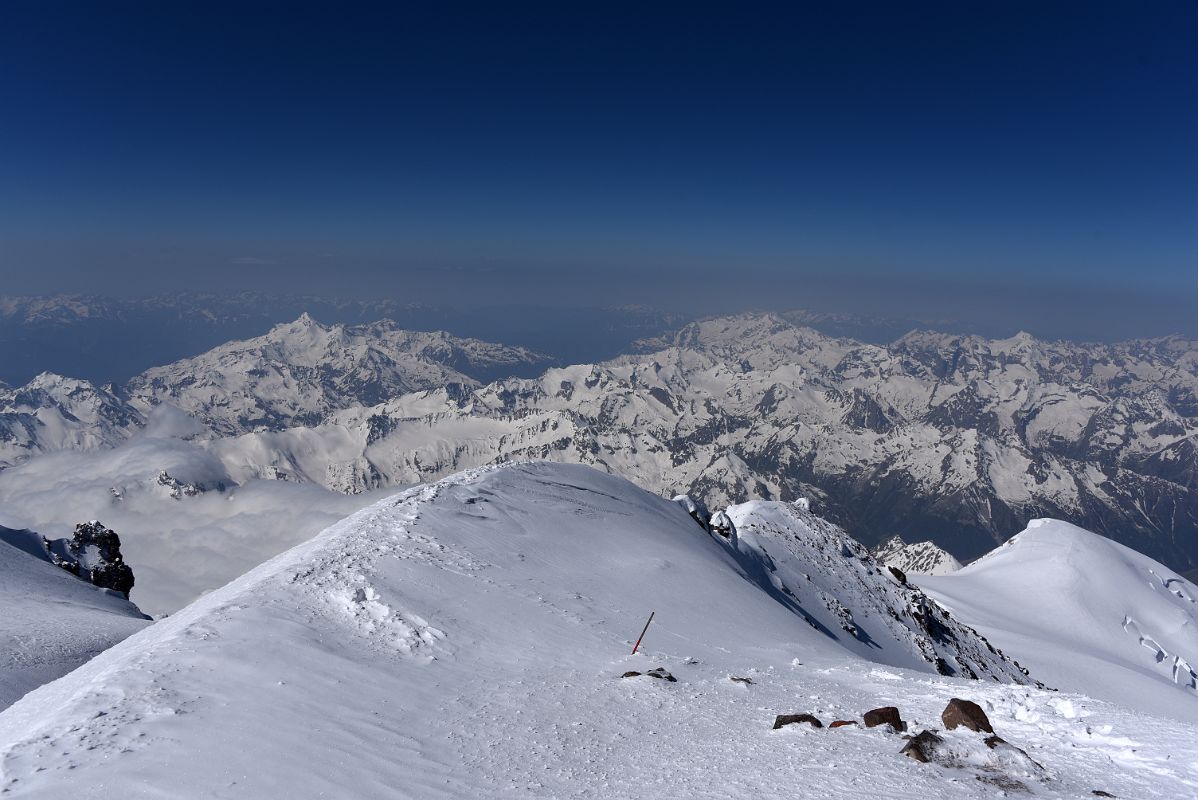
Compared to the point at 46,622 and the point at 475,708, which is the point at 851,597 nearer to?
the point at 475,708

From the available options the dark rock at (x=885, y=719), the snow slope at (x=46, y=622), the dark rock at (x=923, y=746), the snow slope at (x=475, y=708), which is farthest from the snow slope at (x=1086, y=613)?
the snow slope at (x=46, y=622)

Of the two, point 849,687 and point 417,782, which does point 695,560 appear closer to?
point 849,687

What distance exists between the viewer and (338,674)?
15.4 metres

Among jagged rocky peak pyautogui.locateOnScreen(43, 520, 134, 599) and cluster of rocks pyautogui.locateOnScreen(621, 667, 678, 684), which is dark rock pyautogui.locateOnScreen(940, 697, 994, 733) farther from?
jagged rocky peak pyautogui.locateOnScreen(43, 520, 134, 599)

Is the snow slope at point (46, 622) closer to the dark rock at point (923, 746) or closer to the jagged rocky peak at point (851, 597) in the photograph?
the dark rock at point (923, 746)

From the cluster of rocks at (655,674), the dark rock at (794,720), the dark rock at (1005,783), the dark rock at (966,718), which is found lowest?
the cluster of rocks at (655,674)

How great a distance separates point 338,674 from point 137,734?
483 cm

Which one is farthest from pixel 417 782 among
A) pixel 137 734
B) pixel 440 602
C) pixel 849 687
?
pixel 849 687

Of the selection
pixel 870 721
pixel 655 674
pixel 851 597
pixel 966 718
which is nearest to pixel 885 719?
pixel 870 721

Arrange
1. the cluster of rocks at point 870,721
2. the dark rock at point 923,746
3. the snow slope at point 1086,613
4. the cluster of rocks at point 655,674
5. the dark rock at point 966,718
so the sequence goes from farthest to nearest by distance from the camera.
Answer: the snow slope at point 1086,613, the cluster of rocks at point 655,674, the cluster of rocks at point 870,721, the dark rock at point 966,718, the dark rock at point 923,746

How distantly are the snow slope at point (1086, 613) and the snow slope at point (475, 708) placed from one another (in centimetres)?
5654

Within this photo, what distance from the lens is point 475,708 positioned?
15250 mm

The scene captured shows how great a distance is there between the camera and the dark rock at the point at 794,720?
593 inches

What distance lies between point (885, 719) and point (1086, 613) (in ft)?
349
